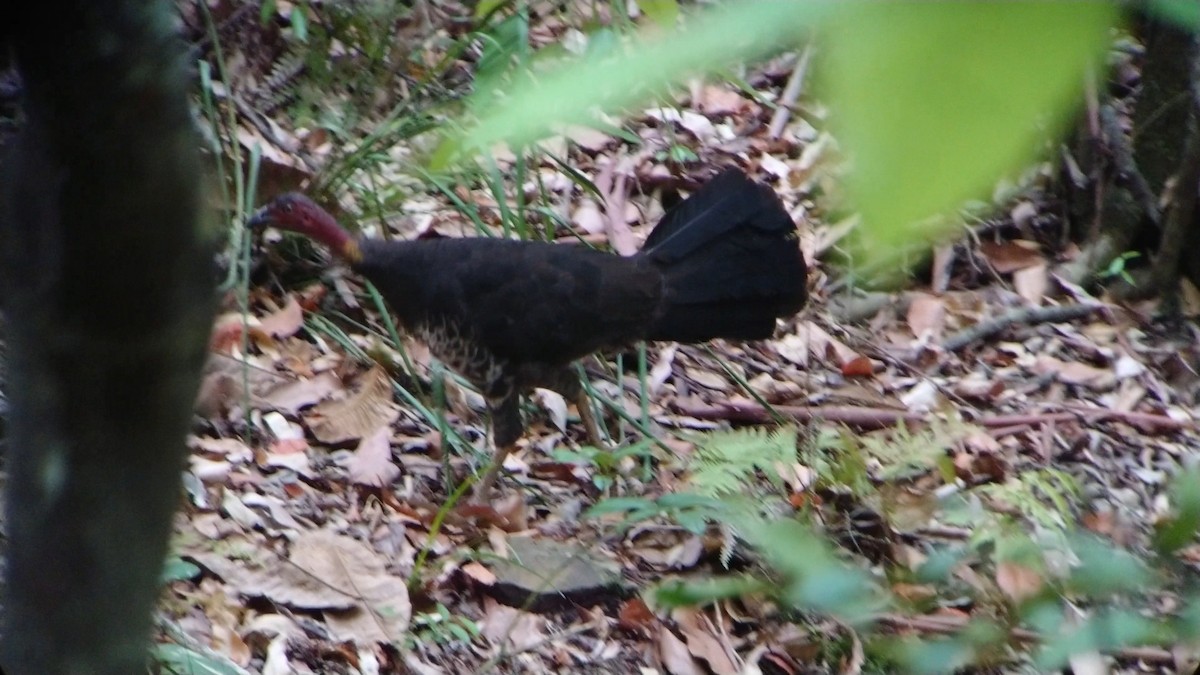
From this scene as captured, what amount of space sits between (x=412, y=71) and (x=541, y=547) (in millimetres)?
2349

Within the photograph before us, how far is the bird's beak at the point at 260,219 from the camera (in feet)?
14.4

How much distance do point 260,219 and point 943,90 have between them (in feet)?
13.6

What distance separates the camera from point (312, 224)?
4590 mm

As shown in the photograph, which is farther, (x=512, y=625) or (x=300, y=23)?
(x=300, y=23)

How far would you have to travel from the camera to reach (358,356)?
4.70m

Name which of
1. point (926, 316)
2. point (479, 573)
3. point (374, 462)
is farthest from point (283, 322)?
point (926, 316)

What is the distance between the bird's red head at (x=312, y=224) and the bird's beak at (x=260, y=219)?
0.10 feet

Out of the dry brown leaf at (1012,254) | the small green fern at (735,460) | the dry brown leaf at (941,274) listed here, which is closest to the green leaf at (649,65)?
the small green fern at (735,460)

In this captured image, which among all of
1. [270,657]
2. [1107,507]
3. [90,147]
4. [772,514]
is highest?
[90,147]

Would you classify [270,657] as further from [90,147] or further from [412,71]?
[412,71]

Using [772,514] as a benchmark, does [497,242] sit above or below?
above

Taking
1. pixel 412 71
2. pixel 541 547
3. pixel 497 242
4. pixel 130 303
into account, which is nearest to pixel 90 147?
pixel 130 303

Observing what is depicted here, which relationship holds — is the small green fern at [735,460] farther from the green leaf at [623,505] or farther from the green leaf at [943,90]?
the green leaf at [943,90]

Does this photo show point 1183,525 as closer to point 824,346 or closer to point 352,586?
point 352,586
